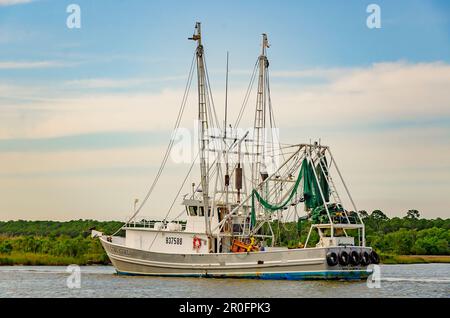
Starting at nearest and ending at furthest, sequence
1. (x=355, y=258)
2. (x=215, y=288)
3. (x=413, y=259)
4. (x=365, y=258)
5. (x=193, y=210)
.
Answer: (x=215, y=288), (x=355, y=258), (x=365, y=258), (x=193, y=210), (x=413, y=259)

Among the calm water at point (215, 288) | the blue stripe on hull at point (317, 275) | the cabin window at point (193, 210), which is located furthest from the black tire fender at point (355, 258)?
the cabin window at point (193, 210)

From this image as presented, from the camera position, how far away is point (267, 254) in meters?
48.5

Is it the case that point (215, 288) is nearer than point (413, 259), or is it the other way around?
point (215, 288)

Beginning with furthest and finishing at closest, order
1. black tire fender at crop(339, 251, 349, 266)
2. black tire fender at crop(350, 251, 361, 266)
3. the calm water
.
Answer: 1. black tire fender at crop(350, 251, 361, 266)
2. black tire fender at crop(339, 251, 349, 266)
3. the calm water

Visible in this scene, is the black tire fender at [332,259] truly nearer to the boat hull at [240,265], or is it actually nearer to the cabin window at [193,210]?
the boat hull at [240,265]

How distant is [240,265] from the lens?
1951 inches

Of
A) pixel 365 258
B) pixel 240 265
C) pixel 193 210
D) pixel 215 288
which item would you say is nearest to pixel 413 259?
pixel 193 210

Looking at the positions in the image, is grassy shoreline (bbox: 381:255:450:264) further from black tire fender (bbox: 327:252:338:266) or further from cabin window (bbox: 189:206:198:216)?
black tire fender (bbox: 327:252:338:266)

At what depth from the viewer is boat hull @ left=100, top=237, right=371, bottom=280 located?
1828 inches

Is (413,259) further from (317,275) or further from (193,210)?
(317,275)

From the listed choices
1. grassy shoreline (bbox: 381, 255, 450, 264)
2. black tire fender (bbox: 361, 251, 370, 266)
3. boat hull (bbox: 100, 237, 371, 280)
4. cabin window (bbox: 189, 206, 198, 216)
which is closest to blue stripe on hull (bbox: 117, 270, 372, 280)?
boat hull (bbox: 100, 237, 371, 280)

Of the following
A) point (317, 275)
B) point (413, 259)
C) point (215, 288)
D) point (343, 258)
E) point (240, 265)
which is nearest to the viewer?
point (215, 288)

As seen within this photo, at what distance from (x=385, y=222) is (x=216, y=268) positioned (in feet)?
233

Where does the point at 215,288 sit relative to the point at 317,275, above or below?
below
